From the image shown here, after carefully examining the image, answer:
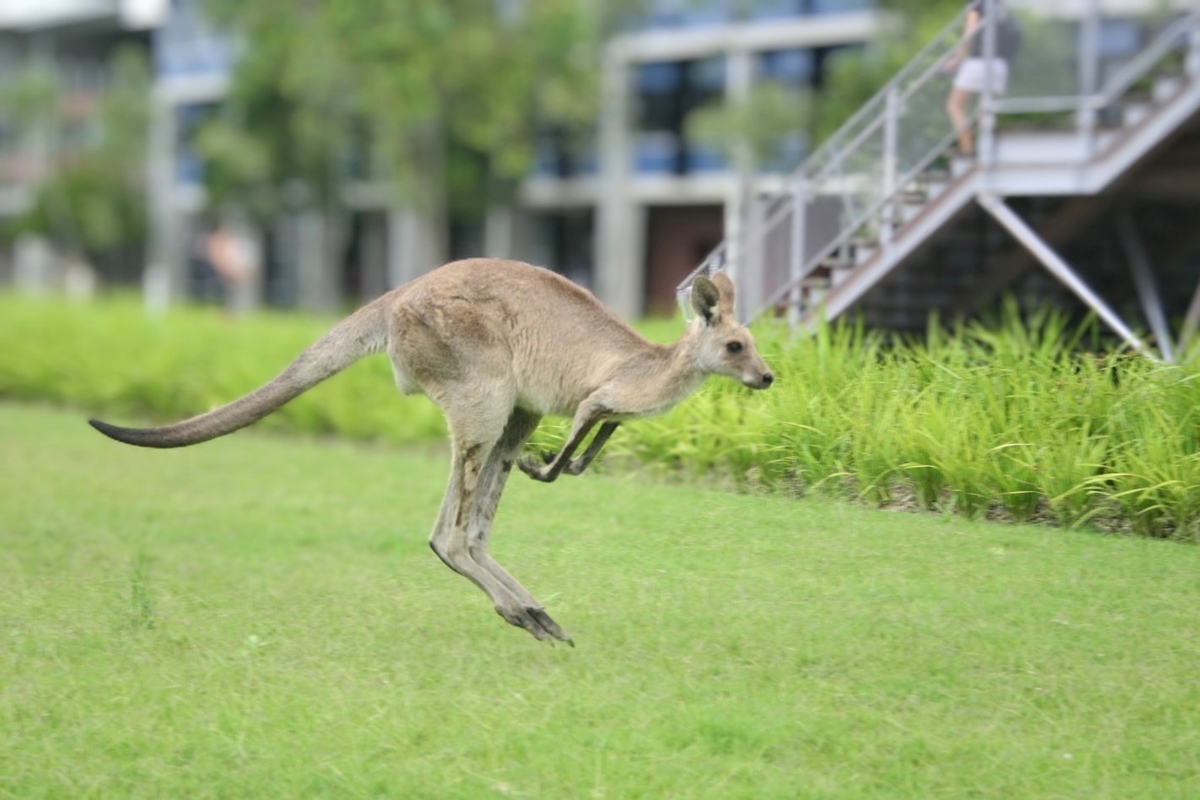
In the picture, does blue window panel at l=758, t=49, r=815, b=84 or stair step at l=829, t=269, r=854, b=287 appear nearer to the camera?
stair step at l=829, t=269, r=854, b=287

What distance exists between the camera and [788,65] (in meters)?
28.5

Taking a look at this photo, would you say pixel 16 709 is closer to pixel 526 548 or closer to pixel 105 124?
pixel 526 548

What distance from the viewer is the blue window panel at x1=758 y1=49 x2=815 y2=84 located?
92.4 ft

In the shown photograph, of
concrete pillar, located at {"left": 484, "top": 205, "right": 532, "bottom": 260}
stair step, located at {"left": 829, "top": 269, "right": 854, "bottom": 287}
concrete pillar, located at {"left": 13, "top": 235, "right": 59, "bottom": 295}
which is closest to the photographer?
stair step, located at {"left": 829, "top": 269, "right": 854, "bottom": 287}

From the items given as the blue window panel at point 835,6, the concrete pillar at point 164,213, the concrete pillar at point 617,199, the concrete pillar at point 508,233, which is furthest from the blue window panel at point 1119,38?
the concrete pillar at point 164,213

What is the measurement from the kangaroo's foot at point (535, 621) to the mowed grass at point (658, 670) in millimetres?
91

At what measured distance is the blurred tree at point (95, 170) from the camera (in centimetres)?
3959

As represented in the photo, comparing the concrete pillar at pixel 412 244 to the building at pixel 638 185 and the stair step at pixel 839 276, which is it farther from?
the stair step at pixel 839 276

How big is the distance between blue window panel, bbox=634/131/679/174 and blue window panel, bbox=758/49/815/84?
231cm

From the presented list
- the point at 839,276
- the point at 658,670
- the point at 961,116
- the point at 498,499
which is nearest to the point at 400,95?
the point at 961,116

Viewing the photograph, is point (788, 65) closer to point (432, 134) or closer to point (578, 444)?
point (432, 134)

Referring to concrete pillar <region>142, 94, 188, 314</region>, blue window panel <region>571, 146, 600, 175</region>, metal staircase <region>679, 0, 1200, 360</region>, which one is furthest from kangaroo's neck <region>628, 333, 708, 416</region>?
concrete pillar <region>142, 94, 188, 314</region>

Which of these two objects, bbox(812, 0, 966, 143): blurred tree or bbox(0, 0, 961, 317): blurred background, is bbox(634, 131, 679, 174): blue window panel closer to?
bbox(0, 0, 961, 317): blurred background

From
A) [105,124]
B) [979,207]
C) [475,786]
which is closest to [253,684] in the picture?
[475,786]
